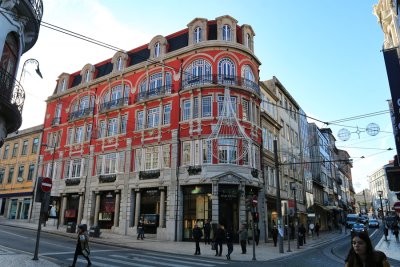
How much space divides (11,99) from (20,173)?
34.2m

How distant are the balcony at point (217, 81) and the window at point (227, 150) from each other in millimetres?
5005

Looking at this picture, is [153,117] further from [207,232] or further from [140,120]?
[207,232]

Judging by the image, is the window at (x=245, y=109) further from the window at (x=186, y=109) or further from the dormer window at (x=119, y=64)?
the dormer window at (x=119, y=64)

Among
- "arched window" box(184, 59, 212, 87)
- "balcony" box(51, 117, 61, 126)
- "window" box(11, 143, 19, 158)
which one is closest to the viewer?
"arched window" box(184, 59, 212, 87)

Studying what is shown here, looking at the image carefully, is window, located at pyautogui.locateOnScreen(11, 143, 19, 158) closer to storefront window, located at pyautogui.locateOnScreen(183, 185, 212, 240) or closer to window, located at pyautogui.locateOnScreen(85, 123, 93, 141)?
window, located at pyautogui.locateOnScreen(85, 123, 93, 141)

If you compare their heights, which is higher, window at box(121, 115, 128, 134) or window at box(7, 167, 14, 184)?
window at box(121, 115, 128, 134)

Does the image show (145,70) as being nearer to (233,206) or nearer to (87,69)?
(87,69)

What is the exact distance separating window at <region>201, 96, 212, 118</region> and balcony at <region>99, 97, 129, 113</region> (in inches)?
345

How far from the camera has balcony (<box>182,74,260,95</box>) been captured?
86.0 ft

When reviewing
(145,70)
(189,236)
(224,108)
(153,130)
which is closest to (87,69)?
(145,70)

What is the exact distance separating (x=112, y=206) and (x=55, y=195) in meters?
8.01

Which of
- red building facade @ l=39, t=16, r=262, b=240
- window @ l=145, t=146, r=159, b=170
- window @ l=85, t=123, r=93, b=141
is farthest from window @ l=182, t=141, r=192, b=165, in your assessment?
window @ l=85, t=123, r=93, b=141

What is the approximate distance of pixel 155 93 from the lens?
29.1 meters

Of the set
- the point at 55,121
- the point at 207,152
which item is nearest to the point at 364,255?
the point at 207,152
